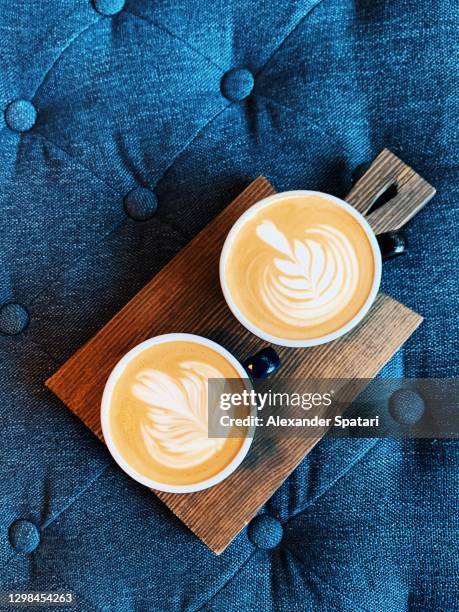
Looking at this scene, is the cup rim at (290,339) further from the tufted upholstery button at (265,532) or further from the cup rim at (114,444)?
the tufted upholstery button at (265,532)

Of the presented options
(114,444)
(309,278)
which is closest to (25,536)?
(114,444)

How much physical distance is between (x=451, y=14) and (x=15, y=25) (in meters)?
0.47

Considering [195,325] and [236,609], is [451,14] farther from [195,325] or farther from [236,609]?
[236,609]

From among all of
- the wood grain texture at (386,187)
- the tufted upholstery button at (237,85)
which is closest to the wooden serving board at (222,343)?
the wood grain texture at (386,187)

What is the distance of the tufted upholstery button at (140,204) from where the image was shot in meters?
0.71

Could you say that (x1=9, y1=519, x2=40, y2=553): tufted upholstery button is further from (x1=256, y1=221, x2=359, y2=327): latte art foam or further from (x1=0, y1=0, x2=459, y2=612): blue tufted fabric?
(x1=256, y1=221, x2=359, y2=327): latte art foam

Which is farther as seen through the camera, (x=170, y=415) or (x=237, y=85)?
(x=237, y=85)

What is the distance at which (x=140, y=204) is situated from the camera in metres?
0.71

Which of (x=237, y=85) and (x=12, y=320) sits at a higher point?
(x=237, y=85)

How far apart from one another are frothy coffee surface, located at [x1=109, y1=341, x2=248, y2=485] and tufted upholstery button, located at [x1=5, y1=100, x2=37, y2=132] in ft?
0.95

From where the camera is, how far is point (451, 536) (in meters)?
0.68

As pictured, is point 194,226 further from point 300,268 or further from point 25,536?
point 25,536

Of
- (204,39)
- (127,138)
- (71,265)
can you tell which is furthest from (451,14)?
(71,265)

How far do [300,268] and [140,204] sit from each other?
0.19 metres
